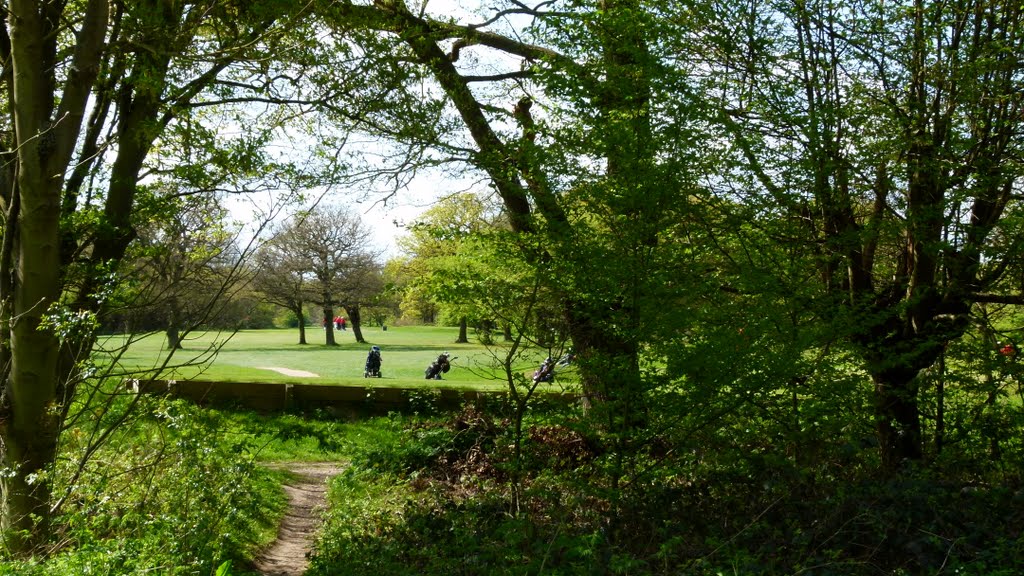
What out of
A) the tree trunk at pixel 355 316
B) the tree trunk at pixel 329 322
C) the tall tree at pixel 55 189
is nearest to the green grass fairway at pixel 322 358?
the tree trunk at pixel 329 322

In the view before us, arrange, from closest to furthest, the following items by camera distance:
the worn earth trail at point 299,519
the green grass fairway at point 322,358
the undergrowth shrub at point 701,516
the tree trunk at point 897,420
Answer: the undergrowth shrub at point 701,516
the worn earth trail at point 299,519
the tree trunk at point 897,420
the green grass fairway at point 322,358

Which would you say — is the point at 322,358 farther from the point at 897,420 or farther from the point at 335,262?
the point at 897,420

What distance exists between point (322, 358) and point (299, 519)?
95.9ft

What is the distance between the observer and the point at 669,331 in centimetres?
643

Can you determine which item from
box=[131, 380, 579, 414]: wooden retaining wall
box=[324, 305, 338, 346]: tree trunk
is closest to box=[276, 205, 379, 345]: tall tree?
box=[324, 305, 338, 346]: tree trunk

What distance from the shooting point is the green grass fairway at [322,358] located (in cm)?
1848

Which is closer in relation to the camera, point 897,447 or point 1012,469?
point 1012,469

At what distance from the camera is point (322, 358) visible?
37.5 meters

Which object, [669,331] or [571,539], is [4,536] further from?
[669,331]

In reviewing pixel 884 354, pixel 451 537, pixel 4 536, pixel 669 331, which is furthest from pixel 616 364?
pixel 4 536

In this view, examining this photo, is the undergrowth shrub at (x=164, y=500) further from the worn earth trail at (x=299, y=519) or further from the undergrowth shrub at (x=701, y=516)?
the undergrowth shrub at (x=701, y=516)

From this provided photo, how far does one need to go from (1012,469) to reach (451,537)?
4.62 metres

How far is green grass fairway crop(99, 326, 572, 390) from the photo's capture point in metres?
18.5

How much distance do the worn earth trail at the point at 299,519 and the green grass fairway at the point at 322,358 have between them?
14.0 ft
